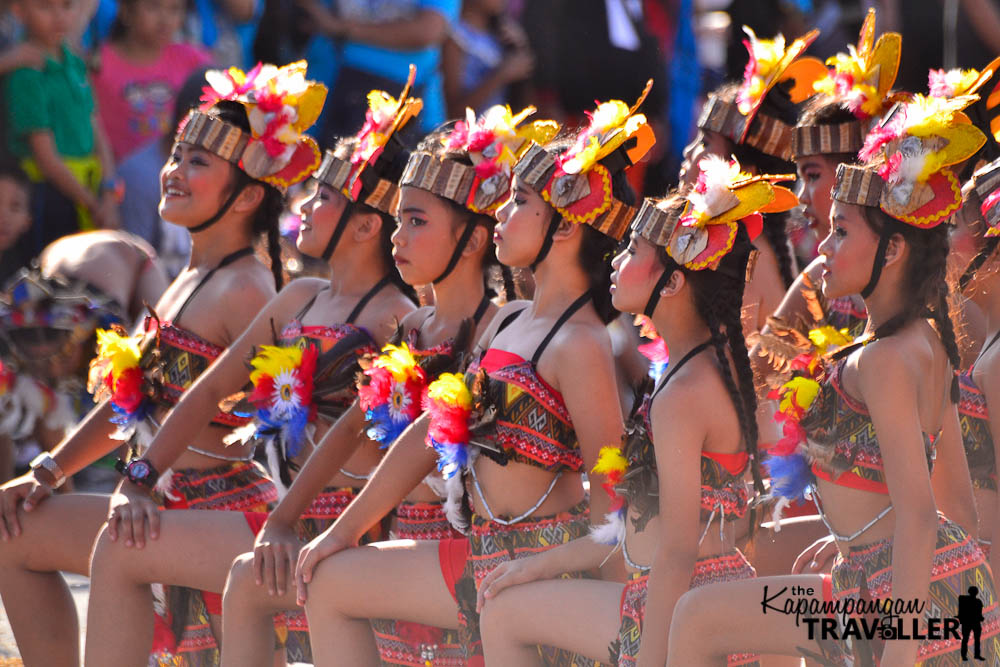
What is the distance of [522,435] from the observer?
3.53 meters

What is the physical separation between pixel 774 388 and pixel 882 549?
53 centimetres

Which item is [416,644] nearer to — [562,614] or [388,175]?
[562,614]

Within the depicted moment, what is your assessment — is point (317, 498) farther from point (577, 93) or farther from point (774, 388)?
point (577, 93)

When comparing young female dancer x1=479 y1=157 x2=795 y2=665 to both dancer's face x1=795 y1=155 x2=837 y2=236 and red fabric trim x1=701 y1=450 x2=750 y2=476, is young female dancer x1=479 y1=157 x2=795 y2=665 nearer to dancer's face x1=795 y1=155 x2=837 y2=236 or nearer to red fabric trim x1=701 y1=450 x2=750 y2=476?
red fabric trim x1=701 y1=450 x2=750 y2=476

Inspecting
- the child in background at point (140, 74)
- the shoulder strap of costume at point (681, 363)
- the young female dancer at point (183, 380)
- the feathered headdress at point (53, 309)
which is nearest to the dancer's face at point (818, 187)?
the shoulder strap of costume at point (681, 363)

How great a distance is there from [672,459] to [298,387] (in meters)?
1.46

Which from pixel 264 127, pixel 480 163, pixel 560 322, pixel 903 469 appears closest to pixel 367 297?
pixel 480 163

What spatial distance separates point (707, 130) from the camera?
465 centimetres

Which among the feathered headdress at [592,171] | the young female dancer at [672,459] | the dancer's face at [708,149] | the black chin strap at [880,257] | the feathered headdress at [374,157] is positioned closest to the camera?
the young female dancer at [672,459]

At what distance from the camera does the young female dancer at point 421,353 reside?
3801mm

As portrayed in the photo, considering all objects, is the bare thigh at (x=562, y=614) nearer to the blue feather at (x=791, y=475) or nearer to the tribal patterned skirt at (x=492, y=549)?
the tribal patterned skirt at (x=492, y=549)

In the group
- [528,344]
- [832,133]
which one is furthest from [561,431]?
[832,133]

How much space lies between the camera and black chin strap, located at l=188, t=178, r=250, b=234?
4.72 m

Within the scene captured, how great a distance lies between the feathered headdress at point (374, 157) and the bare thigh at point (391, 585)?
1268 millimetres
